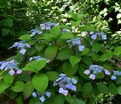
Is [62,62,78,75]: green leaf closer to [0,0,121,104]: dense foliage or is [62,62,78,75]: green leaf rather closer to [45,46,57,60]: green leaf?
[0,0,121,104]: dense foliage

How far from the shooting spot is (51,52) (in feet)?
9.37

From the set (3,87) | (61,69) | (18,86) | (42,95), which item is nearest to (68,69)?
(61,69)

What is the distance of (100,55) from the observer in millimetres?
2986

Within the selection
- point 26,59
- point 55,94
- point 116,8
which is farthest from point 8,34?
→ point 55,94

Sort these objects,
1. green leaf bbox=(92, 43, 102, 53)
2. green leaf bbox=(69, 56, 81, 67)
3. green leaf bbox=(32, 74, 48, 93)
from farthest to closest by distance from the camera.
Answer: green leaf bbox=(92, 43, 102, 53), green leaf bbox=(69, 56, 81, 67), green leaf bbox=(32, 74, 48, 93)

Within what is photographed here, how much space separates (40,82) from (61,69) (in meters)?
0.27

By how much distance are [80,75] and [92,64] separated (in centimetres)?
13

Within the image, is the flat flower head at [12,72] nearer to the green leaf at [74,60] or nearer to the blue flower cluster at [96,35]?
the green leaf at [74,60]

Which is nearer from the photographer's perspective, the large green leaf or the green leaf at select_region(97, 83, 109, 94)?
the large green leaf

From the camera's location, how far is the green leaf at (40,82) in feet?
8.62

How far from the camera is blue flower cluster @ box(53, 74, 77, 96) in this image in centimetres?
265

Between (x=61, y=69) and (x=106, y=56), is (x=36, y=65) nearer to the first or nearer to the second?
(x=61, y=69)

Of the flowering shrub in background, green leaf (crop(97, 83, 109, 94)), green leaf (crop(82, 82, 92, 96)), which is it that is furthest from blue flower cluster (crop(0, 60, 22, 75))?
green leaf (crop(97, 83, 109, 94))

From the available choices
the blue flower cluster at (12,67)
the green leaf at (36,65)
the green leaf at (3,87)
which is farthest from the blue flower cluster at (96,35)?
the green leaf at (3,87)
